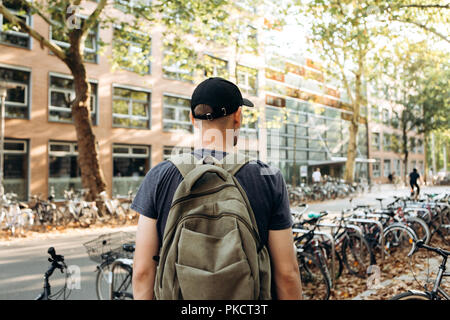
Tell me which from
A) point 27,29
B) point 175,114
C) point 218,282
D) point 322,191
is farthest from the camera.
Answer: point 175,114

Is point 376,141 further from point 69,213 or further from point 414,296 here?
point 414,296

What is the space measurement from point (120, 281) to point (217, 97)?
3.17 metres

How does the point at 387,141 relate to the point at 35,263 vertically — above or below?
above

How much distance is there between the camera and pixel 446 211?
838 centimetres

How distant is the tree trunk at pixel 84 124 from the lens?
39.8ft

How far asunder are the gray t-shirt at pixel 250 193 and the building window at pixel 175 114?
20742 mm

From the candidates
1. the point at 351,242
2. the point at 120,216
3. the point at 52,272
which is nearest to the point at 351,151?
the point at 120,216

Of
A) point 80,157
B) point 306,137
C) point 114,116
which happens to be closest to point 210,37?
point 80,157

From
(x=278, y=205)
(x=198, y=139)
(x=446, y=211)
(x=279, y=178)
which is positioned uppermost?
(x=198, y=139)

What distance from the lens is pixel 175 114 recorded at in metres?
22.6

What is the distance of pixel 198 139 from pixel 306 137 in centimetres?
2635

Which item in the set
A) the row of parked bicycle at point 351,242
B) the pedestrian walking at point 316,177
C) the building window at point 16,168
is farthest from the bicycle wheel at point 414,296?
the pedestrian walking at point 316,177

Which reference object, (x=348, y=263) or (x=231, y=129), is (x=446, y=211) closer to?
(x=348, y=263)
